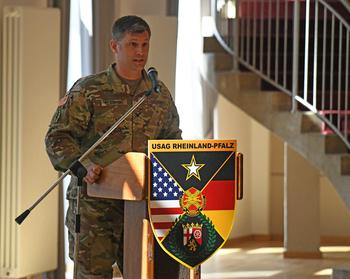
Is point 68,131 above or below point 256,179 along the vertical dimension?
above

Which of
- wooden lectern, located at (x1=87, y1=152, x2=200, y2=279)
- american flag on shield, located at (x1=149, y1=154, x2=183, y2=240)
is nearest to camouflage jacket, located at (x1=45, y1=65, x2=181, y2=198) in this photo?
wooden lectern, located at (x1=87, y1=152, x2=200, y2=279)

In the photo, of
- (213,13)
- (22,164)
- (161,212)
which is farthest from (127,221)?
(213,13)

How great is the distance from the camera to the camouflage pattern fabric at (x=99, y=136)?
397 cm

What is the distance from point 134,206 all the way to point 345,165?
4.65m

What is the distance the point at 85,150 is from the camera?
404 cm

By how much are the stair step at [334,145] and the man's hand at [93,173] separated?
470 cm

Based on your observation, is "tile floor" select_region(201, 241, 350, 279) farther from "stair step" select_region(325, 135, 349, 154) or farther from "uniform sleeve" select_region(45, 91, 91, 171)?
"uniform sleeve" select_region(45, 91, 91, 171)

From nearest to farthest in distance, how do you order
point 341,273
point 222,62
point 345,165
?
1. point 341,273
2. point 345,165
3. point 222,62

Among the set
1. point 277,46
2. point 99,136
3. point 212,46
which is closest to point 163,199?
point 99,136

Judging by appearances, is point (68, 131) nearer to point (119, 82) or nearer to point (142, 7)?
point (119, 82)

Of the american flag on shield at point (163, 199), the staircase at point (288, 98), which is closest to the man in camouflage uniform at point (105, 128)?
the american flag on shield at point (163, 199)

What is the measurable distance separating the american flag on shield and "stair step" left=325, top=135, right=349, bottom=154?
188 inches

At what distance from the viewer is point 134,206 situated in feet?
11.8

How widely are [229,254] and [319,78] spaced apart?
1.92 meters
